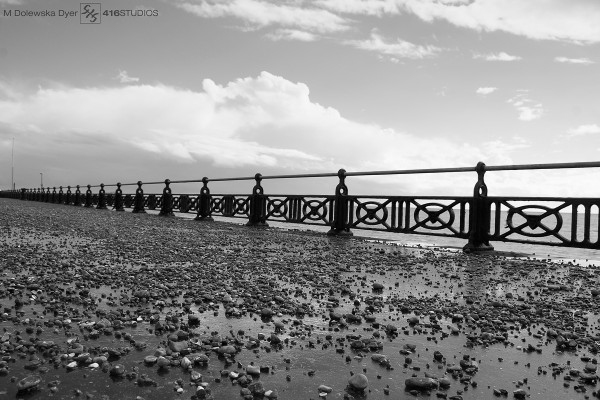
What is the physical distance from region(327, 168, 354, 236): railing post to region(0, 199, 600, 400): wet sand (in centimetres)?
682

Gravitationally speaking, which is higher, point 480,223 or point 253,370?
point 480,223

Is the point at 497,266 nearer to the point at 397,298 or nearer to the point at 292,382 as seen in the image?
the point at 397,298

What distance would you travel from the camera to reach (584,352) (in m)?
3.29

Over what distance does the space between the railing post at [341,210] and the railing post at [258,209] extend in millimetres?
4467

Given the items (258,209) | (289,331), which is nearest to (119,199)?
(258,209)

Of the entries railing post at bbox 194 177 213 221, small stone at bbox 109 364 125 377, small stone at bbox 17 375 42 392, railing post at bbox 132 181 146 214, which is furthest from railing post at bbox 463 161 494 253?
railing post at bbox 132 181 146 214

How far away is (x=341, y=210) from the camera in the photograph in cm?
1382

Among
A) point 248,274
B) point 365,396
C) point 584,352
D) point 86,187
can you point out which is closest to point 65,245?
point 248,274

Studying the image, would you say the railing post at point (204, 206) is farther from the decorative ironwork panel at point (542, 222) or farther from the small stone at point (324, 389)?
the small stone at point (324, 389)

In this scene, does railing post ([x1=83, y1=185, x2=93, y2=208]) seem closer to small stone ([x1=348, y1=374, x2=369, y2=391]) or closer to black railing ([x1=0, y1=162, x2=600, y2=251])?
black railing ([x1=0, y1=162, x2=600, y2=251])

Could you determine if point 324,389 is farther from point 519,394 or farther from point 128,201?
point 128,201

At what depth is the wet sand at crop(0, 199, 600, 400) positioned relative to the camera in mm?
2576

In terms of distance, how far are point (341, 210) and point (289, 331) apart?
10.4 meters

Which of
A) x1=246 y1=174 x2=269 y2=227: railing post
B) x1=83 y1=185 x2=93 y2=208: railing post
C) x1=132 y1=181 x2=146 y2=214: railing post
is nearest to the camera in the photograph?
x1=246 y1=174 x2=269 y2=227: railing post
